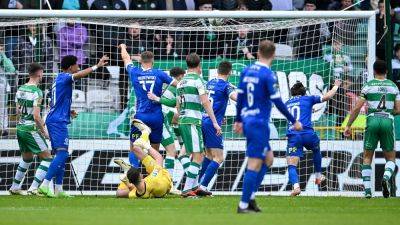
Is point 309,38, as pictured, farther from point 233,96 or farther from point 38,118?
point 38,118

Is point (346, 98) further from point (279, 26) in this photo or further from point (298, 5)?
point (298, 5)

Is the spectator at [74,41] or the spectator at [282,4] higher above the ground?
the spectator at [282,4]

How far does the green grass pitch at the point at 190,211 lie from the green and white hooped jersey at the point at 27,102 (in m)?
1.36

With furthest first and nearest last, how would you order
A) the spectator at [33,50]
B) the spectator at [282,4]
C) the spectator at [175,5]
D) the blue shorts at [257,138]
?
the spectator at [282,4]
the spectator at [175,5]
the spectator at [33,50]
the blue shorts at [257,138]

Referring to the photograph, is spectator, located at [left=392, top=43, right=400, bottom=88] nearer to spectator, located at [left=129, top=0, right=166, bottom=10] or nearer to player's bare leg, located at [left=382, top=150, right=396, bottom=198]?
player's bare leg, located at [left=382, top=150, right=396, bottom=198]

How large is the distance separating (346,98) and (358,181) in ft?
5.46

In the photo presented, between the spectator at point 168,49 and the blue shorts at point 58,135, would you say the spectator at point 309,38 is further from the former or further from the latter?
the blue shorts at point 58,135

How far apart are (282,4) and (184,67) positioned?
177 inches

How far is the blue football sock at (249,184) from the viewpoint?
583 inches

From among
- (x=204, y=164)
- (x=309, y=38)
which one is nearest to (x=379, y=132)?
(x=204, y=164)

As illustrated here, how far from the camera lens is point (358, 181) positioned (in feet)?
73.7

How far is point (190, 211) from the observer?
15.9 m

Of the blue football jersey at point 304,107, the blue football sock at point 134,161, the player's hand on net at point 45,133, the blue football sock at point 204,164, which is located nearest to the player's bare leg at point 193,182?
the blue football sock at point 204,164

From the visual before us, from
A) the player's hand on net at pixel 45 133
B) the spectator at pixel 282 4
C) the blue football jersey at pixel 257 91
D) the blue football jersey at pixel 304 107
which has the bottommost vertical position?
the player's hand on net at pixel 45 133
